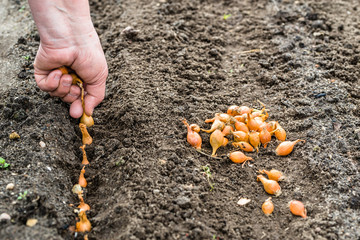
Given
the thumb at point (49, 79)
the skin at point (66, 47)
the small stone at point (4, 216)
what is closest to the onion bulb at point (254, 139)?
the skin at point (66, 47)

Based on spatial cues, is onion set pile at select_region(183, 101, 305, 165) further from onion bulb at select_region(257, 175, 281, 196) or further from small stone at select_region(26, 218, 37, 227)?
small stone at select_region(26, 218, 37, 227)

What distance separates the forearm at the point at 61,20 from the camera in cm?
234

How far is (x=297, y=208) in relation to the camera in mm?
2369

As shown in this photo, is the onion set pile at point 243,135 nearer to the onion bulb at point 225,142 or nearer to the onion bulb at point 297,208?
the onion bulb at point 225,142

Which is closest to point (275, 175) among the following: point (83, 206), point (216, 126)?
point (216, 126)

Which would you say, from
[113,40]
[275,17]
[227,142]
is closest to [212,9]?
[275,17]

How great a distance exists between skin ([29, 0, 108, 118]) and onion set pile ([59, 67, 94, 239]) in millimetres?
50

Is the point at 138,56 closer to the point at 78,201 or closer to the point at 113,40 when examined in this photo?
the point at 113,40

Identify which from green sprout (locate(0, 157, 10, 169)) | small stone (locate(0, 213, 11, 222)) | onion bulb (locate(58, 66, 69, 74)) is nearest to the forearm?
onion bulb (locate(58, 66, 69, 74))

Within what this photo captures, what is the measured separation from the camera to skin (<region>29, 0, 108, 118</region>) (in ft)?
7.76

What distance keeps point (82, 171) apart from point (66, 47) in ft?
2.69

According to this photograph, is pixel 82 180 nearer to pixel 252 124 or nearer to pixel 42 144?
pixel 42 144

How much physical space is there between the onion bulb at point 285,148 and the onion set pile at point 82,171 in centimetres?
138

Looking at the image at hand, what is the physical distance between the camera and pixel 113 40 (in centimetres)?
396
